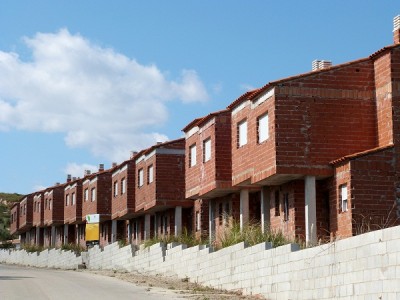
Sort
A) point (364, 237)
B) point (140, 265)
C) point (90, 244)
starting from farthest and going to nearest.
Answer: point (90, 244), point (140, 265), point (364, 237)

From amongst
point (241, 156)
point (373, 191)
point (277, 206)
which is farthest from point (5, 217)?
point (373, 191)

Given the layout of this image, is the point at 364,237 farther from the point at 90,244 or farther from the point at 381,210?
the point at 90,244

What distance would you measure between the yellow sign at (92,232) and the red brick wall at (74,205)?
506cm

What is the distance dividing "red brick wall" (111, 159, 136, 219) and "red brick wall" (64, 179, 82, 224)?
44.3 feet

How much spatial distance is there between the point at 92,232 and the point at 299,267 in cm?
4373

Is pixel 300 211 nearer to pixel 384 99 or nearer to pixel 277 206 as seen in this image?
pixel 277 206

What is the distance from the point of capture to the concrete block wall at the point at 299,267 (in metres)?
14.0

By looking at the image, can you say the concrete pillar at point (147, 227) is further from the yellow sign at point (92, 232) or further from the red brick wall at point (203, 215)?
the yellow sign at point (92, 232)

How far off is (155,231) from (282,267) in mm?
28564

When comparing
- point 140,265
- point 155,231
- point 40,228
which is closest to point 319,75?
point 140,265

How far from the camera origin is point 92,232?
60562 millimetres

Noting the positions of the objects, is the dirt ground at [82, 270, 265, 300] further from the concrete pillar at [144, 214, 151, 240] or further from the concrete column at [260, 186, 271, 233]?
the concrete pillar at [144, 214, 151, 240]

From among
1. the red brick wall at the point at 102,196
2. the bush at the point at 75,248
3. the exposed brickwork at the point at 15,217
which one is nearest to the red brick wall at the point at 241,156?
the bush at the point at 75,248

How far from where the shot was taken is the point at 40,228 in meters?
83.6
